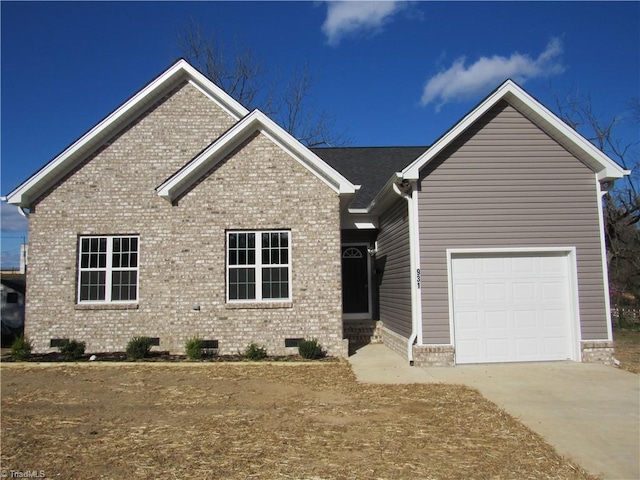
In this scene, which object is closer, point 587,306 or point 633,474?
point 633,474

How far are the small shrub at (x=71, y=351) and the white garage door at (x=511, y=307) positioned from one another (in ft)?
28.8

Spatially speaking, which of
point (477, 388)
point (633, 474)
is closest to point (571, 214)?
point (477, 388)

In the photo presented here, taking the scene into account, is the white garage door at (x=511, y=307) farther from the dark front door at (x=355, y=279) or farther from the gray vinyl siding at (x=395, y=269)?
the dark front door at (x=355, y=279)

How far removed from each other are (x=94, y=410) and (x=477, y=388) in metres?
6.22

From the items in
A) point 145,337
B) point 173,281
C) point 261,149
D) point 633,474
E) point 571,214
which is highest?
point 261,149

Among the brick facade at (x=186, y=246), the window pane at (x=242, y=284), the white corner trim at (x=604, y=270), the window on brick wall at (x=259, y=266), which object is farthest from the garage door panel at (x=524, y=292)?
the window pane at (x=242, y=284)

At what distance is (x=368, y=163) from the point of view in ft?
58.9

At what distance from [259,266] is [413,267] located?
12.3 ft

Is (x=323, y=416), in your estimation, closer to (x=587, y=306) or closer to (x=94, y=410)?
(x=94, y=410)

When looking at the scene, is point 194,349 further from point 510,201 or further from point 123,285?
point 510,201

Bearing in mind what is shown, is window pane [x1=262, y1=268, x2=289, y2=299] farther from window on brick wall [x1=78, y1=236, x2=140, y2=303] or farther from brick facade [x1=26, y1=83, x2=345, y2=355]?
window on brick wall [x1=78, y1=236, x2=140, y2=303]

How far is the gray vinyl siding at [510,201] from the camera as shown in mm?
10828

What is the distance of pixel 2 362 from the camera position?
11.4 metres

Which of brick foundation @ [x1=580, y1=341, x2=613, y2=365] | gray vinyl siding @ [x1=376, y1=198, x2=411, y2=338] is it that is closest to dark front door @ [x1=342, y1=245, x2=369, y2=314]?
gray vinyl siding @ [x1=376, y1=198, x2=411, y2=338]
